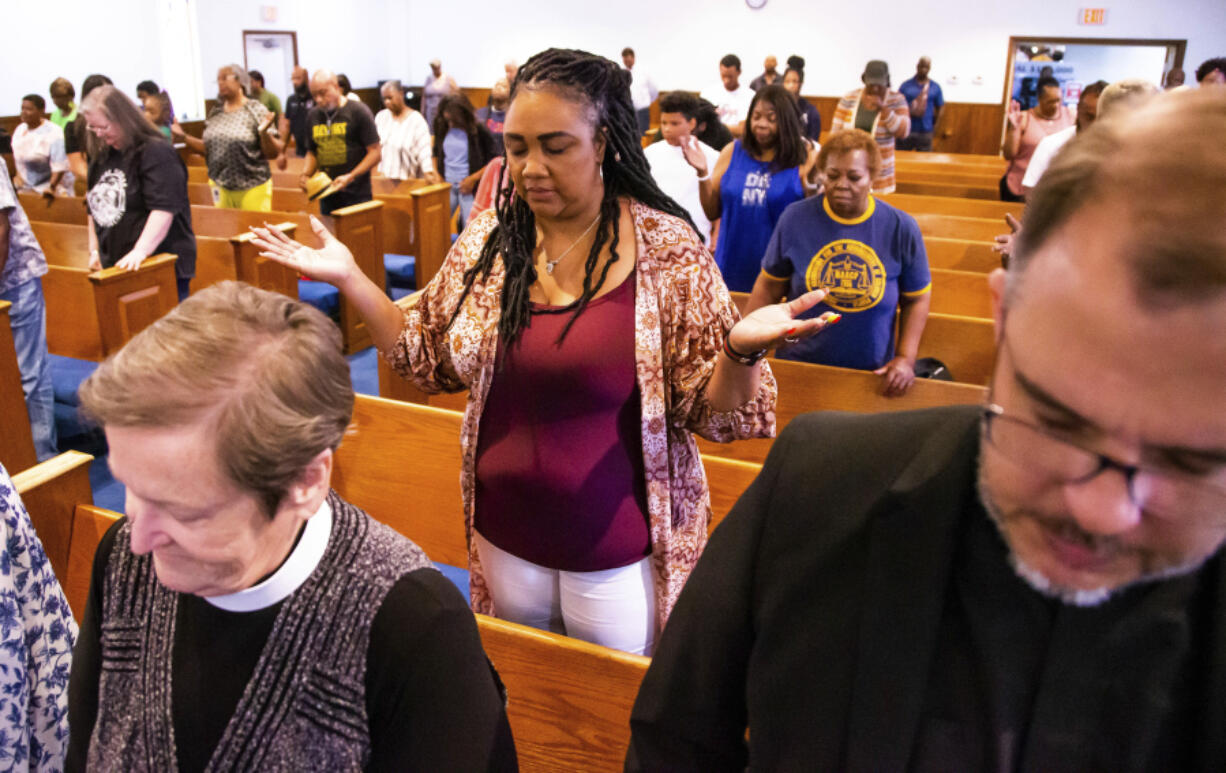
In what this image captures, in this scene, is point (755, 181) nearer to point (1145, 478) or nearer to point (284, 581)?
point (284, 581)

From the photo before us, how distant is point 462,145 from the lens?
696 cm

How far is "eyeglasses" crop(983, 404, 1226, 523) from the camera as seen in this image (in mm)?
554

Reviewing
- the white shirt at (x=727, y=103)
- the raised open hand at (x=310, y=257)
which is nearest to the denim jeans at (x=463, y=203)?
the white shirt at (x=727, y=103)

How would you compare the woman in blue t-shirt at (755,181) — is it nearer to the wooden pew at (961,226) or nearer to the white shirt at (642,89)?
the wooden pew at (961,226)

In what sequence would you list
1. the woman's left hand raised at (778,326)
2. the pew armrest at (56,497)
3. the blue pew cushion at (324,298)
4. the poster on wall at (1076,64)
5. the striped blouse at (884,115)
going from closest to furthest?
1. the woman's left hand raised at (778,326)
2. the pew armrest at (56,497)
3. the striped blouse at (884,115)
4. the blue pew cushion at (324,298)
5. the poster on wall at (1076,64)

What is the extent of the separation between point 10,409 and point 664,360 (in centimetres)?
284

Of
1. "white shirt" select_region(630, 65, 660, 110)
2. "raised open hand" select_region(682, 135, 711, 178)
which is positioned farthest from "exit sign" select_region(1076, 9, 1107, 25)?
"raised open hand" select_region(682, 135, 711, 178)

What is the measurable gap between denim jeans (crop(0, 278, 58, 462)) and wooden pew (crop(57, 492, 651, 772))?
2549 mm

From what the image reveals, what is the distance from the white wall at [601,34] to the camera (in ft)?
33.4

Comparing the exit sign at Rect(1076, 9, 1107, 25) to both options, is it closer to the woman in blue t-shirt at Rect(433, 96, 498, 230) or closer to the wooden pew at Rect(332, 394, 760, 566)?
the woman in blue t-shirt at Rect(433, 96, 498, 230)

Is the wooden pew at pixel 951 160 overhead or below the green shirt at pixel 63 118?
below

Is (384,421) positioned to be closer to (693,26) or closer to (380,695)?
(380,695)

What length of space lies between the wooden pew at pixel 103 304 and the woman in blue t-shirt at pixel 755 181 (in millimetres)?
2474

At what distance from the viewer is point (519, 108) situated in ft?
5.18
